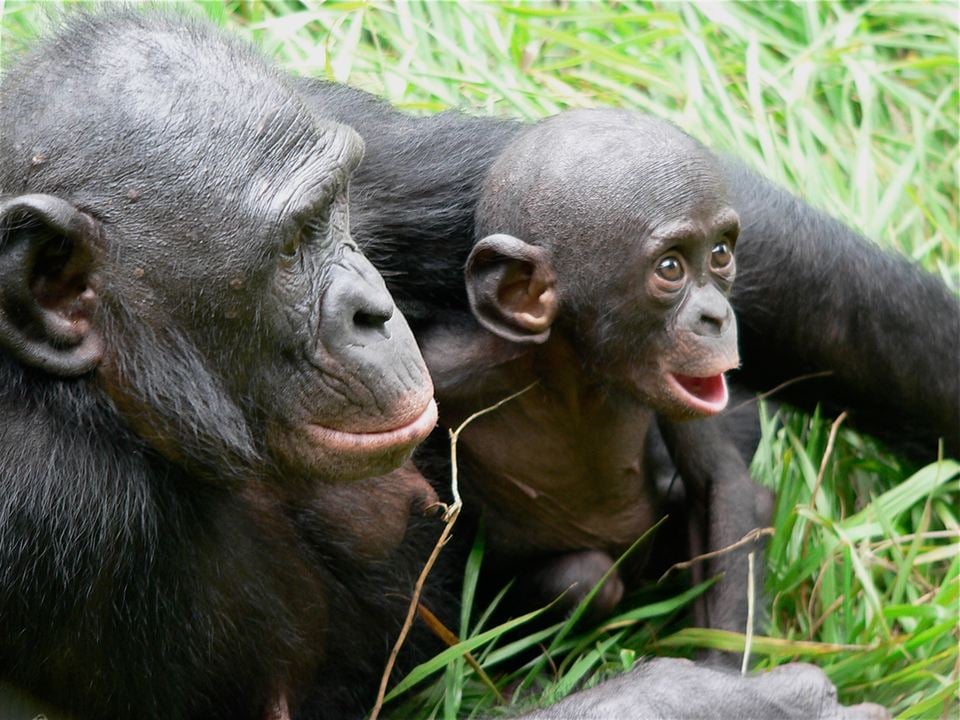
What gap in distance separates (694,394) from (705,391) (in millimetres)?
29

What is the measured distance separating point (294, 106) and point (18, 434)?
795 millimetres

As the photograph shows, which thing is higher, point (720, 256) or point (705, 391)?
point (720, 256)

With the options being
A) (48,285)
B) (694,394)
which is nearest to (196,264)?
(48,285)

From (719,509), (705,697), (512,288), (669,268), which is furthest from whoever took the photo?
(719,509)

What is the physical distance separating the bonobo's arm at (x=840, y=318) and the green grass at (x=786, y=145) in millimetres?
171

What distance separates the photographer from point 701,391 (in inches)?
134

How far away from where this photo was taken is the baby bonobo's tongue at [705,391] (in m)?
3.36

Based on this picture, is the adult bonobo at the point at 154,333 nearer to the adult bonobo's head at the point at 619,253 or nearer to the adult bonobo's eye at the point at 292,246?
the adult bonobo's eye at the point at 292,246

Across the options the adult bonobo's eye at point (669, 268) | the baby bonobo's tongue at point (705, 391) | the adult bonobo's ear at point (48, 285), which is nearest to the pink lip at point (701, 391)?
the baby bonobo's tongue at point (705, 391)

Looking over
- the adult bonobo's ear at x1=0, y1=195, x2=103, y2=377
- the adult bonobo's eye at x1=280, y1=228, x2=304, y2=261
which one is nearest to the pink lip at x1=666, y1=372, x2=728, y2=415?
the adult bonobo's eye at x1=280, y1=228, x2=304, y2=261

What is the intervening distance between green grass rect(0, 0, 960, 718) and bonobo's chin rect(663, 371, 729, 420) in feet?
1.65

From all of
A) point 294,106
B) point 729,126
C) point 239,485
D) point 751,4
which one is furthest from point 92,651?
Answer: point 751,4

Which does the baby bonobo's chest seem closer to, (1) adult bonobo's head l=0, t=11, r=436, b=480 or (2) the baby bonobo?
(2) the baby bonobo

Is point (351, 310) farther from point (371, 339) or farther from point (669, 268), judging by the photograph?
point (669, 268)
